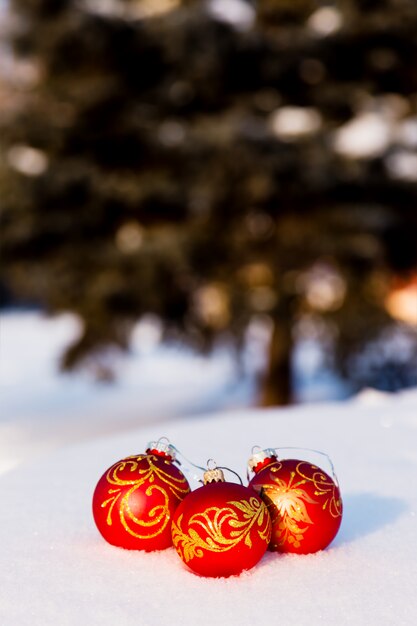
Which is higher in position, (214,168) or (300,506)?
(214,168)

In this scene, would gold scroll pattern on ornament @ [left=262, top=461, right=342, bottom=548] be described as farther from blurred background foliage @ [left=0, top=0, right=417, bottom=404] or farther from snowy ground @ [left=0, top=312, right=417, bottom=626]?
blurred background foliage @ [left=0, top=0, right=417, bottom=404]

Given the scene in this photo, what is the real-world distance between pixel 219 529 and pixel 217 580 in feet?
0.40

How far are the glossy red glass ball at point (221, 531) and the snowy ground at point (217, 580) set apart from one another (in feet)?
0.13

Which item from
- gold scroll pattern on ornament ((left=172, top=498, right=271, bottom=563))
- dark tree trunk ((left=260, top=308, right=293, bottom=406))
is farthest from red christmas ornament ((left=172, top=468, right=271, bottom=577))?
dark tree trunk ((left=260, top=308, right=293, bottom=406))

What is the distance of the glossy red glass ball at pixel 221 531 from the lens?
5.56 ft

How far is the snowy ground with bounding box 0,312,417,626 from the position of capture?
5.02ft

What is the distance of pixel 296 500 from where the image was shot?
1847 millimetres

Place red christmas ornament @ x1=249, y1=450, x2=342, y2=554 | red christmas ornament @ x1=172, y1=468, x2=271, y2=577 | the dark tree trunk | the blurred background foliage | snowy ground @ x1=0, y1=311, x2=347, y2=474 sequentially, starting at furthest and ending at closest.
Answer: snowy ground @ x1=0, y1=311, x2=347, y2=474
the dark tree trunk
the blurred background foliage
red christmas ornament @ x1=249, y1=450, x2=342, y2=554
red christmas ornament @ x1=172, y1=468, x2=271, y2=577

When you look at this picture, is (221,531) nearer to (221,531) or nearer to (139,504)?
(221,531)

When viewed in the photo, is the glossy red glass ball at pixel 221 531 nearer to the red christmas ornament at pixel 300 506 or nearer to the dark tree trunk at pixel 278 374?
the red christmas ornament at pixel 300 506

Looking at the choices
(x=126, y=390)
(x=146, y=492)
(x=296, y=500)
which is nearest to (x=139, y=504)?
(x=146, y=492)

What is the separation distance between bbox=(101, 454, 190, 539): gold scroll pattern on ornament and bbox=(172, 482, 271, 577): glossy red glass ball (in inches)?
3.6

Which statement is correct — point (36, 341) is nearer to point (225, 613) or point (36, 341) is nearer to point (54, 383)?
point (54, 383)

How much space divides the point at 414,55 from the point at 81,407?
6.50 m
